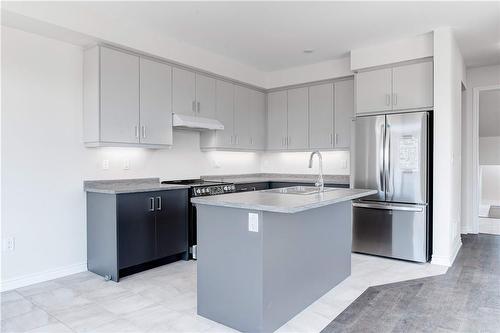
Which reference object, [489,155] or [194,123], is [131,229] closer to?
[194,123]

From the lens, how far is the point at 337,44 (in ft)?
14.7

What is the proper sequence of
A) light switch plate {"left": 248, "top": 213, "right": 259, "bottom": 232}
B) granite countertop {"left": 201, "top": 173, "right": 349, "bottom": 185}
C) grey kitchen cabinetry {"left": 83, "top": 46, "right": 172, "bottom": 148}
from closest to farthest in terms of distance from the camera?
light switch plate {"left": 248, "top": 213, "right": 259, "bottom": 232} → grey kitchen cabinetry {"left": 83, "top": 46, "right": 172, "bottom": 148} → granite countertop {"left": 201, "top": 173, "right": 349, "bottom": 185}

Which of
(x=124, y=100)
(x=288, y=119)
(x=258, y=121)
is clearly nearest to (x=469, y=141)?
(x=288, y=119)

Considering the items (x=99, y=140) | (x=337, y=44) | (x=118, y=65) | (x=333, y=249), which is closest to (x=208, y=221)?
(x=333, y=249)

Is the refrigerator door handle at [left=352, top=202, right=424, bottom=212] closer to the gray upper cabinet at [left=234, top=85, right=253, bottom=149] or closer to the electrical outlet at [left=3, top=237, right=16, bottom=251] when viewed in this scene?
the gray upper cabinet at [left=234, top=85, right=253, bottom=149]

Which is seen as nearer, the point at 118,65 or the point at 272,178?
the point at 118,65

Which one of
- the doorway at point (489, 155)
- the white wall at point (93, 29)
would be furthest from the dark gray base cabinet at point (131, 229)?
the doorway at point (489, 155)

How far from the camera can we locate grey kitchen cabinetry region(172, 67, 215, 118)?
4.41 m

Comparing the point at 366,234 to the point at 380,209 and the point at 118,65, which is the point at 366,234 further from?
the point at 118,65

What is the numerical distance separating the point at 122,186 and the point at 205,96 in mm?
1743

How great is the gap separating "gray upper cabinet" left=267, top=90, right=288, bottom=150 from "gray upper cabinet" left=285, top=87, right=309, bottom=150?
4.1 inches

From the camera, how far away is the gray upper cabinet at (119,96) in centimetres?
363

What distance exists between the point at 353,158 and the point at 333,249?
1675mm

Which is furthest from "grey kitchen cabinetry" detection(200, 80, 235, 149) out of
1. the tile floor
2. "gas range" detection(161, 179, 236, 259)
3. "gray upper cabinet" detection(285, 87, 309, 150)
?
the tile floor
